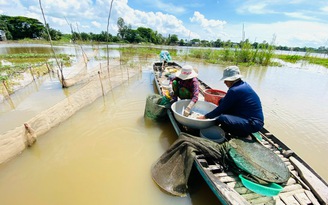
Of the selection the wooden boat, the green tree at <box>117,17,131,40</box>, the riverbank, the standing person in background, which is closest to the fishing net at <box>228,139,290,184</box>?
the wooden boat

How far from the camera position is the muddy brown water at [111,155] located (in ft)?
7.11

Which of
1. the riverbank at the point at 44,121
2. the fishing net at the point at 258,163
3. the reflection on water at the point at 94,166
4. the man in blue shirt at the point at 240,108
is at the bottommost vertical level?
the reflection on water at the point at 94,166

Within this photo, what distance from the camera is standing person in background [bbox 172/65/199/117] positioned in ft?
9.61

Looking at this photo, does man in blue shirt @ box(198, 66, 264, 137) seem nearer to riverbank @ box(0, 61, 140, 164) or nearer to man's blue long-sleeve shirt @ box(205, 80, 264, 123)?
man's blue long-sleeve shirt @ box(205, 80, 264, 123)

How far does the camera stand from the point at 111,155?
2910 mm

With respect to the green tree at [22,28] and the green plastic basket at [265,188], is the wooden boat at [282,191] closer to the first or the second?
the green plastic basket at [265,188]

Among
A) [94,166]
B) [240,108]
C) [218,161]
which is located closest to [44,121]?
[94,166]

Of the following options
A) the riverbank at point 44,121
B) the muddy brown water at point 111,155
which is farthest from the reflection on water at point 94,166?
the riverbank at point 44,121

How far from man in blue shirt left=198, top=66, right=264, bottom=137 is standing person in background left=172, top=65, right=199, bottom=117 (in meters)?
0.70

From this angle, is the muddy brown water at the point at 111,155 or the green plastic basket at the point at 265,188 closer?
the green plastic basket at the point at 265,188

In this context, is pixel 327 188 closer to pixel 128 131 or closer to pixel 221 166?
pixel 221 166

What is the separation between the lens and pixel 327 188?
167 cm

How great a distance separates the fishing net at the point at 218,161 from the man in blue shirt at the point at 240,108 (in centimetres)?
21

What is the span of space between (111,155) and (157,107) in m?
1.40
